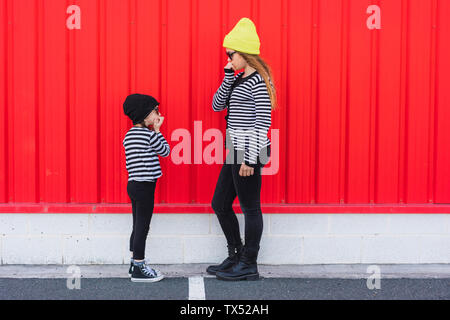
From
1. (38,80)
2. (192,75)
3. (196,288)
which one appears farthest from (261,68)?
(38,80)

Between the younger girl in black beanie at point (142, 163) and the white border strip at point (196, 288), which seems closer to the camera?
the white border strip at point (196, 288)

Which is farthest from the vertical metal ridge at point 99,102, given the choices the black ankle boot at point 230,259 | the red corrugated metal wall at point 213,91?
the black ankle boot at point 230,259

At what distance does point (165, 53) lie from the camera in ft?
15.4

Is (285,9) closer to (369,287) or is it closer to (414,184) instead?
(414,184)

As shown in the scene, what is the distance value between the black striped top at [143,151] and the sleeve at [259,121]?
2.15 feet

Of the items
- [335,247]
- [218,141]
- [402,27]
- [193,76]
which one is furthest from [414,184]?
[193,76]

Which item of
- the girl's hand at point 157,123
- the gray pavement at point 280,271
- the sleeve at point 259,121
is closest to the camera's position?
the sleeve at point 259,121

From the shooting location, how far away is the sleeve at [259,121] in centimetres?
412

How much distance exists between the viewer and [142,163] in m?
4.18

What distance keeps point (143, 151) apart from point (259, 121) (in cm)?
91

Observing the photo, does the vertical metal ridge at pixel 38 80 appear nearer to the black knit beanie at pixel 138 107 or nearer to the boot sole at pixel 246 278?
the black knit beanie at pixel 138 107

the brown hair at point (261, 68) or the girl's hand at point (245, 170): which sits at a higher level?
the brown hair at point (261, 68)

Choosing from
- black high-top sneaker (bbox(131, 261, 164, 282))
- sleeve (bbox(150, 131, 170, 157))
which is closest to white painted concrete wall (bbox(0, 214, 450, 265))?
black high-top sneaker (bbox(131, 261, 164, 282))

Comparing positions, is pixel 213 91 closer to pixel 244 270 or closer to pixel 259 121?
pixel 259 121
